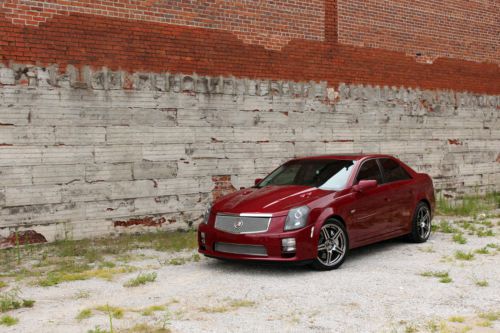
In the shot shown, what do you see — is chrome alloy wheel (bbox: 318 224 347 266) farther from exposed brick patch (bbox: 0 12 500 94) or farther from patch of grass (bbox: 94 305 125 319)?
exposed brick patch (bbox: 0 12 500 94)

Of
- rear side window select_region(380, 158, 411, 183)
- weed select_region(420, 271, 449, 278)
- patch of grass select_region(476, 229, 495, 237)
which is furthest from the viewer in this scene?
patch of grass select_region(476, 229, 495, 237)

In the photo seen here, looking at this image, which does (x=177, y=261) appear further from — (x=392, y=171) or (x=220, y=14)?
(x=220, y=14)

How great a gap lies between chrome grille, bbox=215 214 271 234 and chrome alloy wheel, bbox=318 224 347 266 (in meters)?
0.74

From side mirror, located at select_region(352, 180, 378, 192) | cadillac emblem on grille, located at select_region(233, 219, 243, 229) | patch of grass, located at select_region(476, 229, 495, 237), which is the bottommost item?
patch of grass, located at select_region(476, 229, 495, 237)

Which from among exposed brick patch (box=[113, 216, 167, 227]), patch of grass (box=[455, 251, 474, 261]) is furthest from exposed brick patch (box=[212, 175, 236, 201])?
patch of grass (box=[455, 251, 474, 261])

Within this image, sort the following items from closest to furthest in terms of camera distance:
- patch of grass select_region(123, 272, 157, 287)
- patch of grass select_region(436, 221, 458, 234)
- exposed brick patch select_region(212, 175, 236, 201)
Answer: patch of grass select_region(123, 272, 157, 287)
patch of grass select_region(436, 221, 458, 234)
exposed brick patch select_region(212, 175, 236, 201)

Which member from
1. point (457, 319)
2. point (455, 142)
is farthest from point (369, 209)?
point (455, 142)

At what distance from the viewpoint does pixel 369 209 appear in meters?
7.98

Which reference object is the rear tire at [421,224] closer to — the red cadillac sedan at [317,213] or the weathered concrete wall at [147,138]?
the red cadillac sedan at [317,213]

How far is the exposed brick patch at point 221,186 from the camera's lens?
11117 mm

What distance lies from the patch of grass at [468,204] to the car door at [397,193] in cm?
424

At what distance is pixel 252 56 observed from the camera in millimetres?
11562

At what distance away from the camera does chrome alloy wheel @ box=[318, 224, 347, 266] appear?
7230mm

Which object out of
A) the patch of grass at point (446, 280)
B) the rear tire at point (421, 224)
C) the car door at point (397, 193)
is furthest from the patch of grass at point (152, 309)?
the rear tire at point (421, 224)
